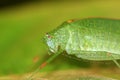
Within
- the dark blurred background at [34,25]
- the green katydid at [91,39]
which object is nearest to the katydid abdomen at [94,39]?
the green katydid at [91,39]

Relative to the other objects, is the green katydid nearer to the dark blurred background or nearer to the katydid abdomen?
the katydid abdomen

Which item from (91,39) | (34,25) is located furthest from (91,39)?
(34,25)

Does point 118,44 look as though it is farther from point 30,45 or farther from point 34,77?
point 30,45

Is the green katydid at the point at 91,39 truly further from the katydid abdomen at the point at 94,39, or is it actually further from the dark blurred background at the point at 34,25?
the dark blurred background at the point at 34,25

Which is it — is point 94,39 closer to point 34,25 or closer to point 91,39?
point 91,39

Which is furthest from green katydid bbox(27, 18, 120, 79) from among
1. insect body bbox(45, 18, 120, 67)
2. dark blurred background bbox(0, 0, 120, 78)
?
dark blurred background bbox(0, 0, 120, 78)

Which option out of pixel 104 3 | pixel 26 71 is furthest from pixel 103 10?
pixel 26 71

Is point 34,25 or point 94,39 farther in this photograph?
point 34,25
